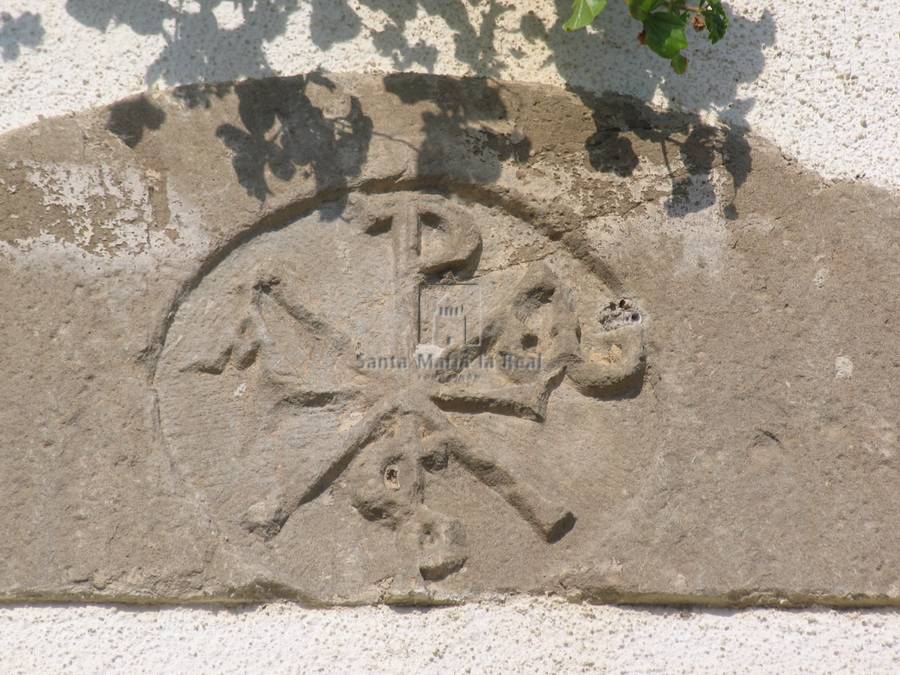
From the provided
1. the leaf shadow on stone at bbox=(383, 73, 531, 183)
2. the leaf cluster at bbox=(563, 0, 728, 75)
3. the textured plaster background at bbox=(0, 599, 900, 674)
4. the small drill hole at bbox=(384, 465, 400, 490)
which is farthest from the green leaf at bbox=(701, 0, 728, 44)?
the textured plaster background at bbox=(0, 599, 900, 674)

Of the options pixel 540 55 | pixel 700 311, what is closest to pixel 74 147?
pixel 540 55

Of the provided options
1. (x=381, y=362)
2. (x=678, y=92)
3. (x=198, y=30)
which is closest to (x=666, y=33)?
(x=678, y=92)

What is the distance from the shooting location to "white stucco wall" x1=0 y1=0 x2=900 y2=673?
2.13 metres

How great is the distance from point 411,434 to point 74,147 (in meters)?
1.05

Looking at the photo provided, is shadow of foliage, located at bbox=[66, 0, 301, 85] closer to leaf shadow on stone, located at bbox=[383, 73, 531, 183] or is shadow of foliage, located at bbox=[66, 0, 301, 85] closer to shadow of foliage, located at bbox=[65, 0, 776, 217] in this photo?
shadow of foliage, located at bbox=[65, 0, 776, 217]

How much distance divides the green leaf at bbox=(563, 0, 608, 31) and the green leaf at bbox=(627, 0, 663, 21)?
0.22ft

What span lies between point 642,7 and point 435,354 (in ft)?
3.07

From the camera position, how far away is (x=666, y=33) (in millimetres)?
2213

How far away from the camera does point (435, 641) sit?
2.13 m

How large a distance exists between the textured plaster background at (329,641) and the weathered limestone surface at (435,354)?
0.07 metres

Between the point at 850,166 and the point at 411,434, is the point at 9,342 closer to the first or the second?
the point at 411,434

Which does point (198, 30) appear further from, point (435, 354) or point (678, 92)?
point (678, 92)
